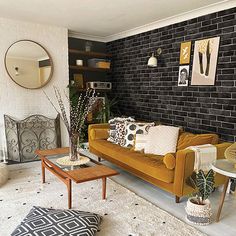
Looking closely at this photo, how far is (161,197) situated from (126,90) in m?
2.39

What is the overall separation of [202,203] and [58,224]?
1292 mm

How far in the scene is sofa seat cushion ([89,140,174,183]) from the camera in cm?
245

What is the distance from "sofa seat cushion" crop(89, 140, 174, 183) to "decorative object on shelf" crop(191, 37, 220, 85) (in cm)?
120

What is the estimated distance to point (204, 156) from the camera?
2.40m

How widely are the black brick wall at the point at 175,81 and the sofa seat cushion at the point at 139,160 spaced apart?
896mm

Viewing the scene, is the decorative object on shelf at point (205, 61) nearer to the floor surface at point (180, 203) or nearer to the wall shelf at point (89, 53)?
the floor surface at point (180, 203)

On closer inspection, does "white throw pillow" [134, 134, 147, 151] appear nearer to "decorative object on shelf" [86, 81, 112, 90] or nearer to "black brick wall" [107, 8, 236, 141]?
"black brick wall" [107, 8, 236, 141]

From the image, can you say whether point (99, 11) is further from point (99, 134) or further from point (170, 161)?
point (170, 161)

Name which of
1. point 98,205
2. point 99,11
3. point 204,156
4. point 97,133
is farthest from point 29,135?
point 204,156

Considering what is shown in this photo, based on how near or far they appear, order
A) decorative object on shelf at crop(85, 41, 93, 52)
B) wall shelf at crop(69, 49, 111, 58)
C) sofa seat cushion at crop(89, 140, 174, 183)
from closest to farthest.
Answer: sofa seat cushion at crop(89, 140, 174, 183), wall shelf at crop(69, 49, 111, 58), decorative object on shelf at crop(85, 41, 93, 52)

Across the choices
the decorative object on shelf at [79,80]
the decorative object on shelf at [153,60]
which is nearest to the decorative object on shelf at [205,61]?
the decorative object on shelf at [153,60]

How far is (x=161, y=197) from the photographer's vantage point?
2629 millimetres

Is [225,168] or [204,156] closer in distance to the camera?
[225,168]

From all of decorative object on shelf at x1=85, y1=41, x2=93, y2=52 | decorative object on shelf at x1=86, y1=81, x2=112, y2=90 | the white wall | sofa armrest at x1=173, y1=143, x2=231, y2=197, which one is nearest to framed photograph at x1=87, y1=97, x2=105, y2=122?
decorative object on shelf at x1=86, y1=81, x2=112, y2=90
